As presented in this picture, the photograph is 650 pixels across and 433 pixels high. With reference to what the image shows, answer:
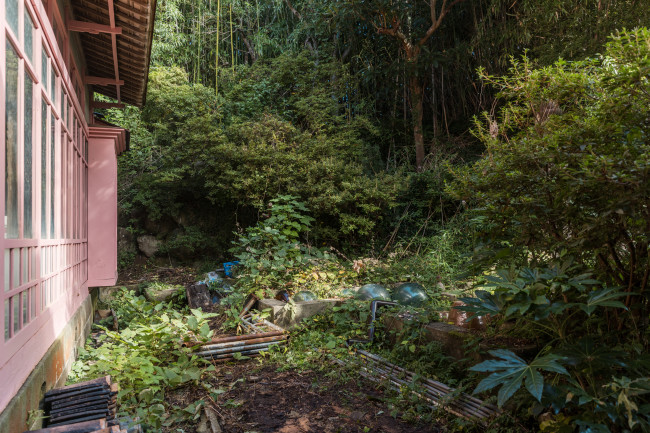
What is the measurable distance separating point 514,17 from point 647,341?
958 centimetres

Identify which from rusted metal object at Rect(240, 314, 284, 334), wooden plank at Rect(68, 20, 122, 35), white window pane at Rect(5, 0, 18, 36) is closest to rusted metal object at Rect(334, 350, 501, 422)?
rusted metal object at Rect(240, 314, 284, 334)

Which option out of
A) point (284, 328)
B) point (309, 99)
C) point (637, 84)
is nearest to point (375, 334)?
point (284, 328)

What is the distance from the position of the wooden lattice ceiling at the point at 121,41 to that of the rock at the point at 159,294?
321 centimetres

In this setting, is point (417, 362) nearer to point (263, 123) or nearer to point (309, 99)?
point (263, 123)

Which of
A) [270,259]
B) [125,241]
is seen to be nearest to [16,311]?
[270,259]

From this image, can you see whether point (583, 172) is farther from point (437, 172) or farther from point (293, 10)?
point (293, 10)

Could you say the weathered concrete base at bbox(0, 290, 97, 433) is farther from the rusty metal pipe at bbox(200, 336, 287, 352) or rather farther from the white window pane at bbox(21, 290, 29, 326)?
the rusty metal pipe at bbox(200, 336, 287, 352)

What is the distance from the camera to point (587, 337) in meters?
2.25

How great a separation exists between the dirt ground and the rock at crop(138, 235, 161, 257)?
6.78 m

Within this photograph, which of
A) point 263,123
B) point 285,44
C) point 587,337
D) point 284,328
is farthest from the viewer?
point 285,44

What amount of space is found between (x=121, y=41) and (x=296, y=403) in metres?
4.45

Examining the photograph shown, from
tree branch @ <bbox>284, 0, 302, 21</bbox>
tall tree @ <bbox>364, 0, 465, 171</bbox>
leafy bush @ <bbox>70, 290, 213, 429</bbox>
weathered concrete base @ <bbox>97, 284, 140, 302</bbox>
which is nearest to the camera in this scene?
leafy bush @ <bbox>70, 290, 213, 429</bbox>

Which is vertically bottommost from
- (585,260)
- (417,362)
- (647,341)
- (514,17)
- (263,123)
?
(417,362)

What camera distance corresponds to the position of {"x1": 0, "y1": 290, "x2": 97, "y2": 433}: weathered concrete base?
212cm
